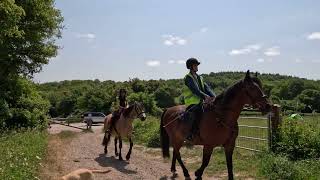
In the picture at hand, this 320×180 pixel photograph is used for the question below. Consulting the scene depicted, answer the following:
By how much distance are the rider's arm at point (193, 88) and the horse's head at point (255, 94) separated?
1257mm

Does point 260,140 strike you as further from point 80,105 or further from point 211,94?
point 80,105

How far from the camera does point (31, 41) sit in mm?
25109

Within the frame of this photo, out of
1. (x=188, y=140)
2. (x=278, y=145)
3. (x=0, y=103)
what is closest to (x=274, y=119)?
(x=278, y=145)

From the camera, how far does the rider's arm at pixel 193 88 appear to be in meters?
9.89

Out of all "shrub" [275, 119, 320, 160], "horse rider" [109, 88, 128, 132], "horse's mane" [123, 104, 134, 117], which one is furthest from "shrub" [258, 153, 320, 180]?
"horse rider" [109, 88, 128, 132]

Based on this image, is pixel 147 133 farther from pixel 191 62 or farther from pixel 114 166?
pixel 191 62

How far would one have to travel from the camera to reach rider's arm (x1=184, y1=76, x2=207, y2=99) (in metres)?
9.89

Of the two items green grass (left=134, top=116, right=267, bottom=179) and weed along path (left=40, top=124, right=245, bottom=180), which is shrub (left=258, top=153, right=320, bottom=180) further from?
weed along path (left=40, top=124, right=245, bottom=180)

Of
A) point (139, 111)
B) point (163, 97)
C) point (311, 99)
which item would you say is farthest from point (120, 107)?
point (311, 99)

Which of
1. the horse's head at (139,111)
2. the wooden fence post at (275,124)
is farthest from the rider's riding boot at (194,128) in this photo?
the horse's head at (139,111)

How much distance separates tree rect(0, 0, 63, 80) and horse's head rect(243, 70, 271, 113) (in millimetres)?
16070

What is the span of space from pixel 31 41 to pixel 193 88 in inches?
687

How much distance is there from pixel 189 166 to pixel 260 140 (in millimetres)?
2697

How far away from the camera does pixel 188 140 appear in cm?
1028
